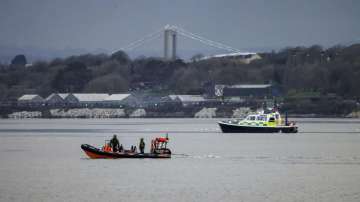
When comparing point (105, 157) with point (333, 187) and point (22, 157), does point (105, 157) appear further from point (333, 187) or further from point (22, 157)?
point (333, 187)

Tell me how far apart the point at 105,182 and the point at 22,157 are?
682 inches

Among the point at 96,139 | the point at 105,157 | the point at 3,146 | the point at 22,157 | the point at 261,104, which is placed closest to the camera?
the point at 105,157

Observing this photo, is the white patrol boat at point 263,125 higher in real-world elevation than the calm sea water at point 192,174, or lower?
higher

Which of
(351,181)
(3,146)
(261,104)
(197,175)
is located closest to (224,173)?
(197,175)

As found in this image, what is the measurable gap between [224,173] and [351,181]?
707 cm

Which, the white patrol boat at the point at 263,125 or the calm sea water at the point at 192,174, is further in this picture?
the white patrol boat at the point at 263,125

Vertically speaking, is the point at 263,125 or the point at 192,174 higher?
the point at 263,125

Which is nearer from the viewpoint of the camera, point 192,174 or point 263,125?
point 192,174

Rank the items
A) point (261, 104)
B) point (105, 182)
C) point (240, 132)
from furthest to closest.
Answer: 1. point (261, 104)
2. point (240, 132)
3. point (105, 182)

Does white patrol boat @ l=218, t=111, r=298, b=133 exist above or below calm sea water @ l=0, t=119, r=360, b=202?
above

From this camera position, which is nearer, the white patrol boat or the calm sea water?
the calm sea water

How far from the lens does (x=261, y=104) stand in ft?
629

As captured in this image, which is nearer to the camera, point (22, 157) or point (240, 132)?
point (22, 157)

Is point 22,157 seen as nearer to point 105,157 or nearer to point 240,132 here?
point 105,157
